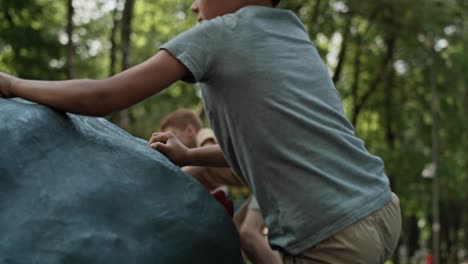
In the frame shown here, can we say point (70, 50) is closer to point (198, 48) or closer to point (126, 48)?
point (126, 48)

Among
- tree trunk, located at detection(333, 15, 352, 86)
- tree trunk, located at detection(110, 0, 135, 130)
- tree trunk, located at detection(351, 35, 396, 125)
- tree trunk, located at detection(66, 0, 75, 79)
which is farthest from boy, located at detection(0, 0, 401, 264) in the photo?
tree trunk, located at detection(351, 35, 396, 125)

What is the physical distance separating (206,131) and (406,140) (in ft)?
58.2

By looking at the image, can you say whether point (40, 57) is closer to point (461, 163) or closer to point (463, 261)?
point (461, 163)

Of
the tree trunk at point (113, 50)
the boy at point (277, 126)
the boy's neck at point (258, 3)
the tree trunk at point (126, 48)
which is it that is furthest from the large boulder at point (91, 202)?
the tree trunk at point (113, 50)

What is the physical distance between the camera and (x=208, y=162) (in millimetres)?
2984

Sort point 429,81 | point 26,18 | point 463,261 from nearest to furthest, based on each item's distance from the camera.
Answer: point 26,18 → point 429,81 → point 463,261

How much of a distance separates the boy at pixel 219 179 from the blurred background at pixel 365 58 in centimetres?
759

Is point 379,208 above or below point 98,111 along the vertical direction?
below

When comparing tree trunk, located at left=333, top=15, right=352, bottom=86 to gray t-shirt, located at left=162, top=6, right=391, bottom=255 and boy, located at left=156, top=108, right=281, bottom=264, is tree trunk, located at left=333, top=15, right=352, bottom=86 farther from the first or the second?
gray t-shirt, located at left=162, top=6, right=391, bottom=255

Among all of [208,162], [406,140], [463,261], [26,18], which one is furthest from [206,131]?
[463,261]

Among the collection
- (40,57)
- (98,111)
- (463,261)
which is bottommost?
(463,261)

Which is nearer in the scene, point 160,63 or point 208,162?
point 160,63

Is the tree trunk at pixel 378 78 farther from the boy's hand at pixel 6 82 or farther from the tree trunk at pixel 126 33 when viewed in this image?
the boy's hand at pixel 6 82

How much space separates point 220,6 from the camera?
269cm
